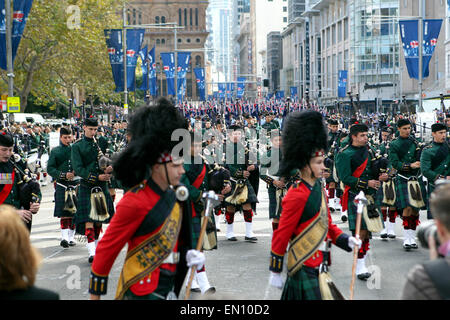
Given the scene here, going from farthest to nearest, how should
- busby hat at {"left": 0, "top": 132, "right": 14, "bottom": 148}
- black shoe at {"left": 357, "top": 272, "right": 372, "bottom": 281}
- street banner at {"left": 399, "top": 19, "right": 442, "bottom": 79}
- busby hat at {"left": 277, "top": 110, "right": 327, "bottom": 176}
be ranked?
street banner at {"left": 399, "top": 19, "right": 442, "bottom": 79}
black shoe at {"left": 357, "top": 272, "right": 372, "bottom": 281}
busby hat at {"left": 0, "top": 132, "right": 14, "bottom": 148}
busby hat at {"left": 277, "top": 110, "right": 327, "bottom": 176}

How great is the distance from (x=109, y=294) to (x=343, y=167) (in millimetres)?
3345

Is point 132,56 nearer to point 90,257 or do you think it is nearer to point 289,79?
point 90,257

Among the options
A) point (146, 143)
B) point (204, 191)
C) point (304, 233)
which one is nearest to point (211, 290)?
point (204, 191)

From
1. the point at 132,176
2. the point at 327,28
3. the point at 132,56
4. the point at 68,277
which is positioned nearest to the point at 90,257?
the point at 68,277

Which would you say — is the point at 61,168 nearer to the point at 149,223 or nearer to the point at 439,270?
the point at 149,223

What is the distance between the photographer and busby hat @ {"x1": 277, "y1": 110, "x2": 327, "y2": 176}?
4.96 m

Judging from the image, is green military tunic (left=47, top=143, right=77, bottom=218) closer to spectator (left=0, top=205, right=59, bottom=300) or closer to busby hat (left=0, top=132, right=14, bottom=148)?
busby hat (left=0, top=132, right=14, bottom=148)

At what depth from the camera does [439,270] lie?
108 inches

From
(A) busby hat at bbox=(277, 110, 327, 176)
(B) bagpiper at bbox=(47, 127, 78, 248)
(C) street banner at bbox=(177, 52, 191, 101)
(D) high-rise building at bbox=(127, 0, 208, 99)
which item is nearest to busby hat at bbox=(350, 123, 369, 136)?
(A) busby hat at bbox=(277, 110, 327, 176)

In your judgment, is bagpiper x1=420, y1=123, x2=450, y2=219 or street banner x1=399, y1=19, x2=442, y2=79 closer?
bagpiper x1=420, y1=123, x2=450, y2=219

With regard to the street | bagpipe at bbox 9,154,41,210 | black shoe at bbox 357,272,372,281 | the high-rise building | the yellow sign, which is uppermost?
the high-rise building

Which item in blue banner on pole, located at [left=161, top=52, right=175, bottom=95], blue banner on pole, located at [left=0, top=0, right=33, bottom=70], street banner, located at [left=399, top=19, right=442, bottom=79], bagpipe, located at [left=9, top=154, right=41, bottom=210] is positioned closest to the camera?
bagpipe, located at [left=9, top=154, right=41, bottom=210]

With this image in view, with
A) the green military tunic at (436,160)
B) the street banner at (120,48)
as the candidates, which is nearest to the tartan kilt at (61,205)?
the green military tunic at (436,160)

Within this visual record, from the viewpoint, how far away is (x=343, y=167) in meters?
8.34
